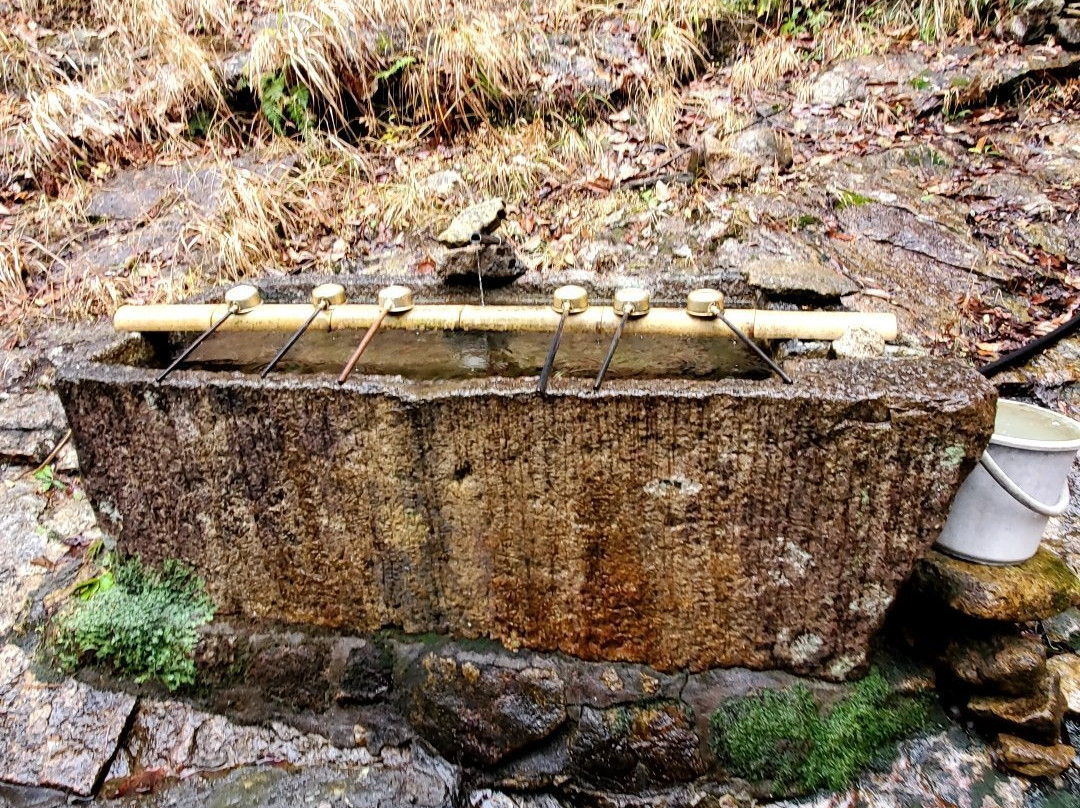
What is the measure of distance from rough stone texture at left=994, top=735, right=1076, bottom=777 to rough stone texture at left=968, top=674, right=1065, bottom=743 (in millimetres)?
27

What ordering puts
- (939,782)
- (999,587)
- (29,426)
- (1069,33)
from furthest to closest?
(1069,33) < (29,426) < (939,782) < (999,587)

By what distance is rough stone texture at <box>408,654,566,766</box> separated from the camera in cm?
229

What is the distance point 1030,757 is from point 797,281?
1772 mm

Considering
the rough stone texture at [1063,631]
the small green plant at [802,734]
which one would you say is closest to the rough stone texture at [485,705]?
the small green plant at [802,734]

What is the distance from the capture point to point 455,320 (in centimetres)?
246

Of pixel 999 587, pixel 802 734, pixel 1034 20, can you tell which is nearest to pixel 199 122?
pixel 802 734

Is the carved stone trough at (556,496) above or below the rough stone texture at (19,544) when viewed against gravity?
above

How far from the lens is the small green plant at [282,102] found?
568 centimetres

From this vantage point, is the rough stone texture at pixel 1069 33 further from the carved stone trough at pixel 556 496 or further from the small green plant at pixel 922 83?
the carved stone trough at pixel 556 496

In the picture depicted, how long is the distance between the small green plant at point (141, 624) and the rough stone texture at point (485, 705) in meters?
0.88

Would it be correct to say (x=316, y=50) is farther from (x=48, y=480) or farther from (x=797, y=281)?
(x=797, y=281)

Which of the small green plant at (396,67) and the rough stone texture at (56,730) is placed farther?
the small green plant at (396,67)

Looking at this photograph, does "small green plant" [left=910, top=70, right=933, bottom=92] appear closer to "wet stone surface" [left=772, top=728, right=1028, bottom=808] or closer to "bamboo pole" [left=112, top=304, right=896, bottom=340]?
"bamboo pole" [left=112, top=304, right=896, bottom=340]

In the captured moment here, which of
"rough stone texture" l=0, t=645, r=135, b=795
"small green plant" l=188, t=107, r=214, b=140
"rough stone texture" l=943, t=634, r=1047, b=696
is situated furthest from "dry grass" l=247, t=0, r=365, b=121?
"rough stone texture" l=943, t=634, r=1047, b=696
